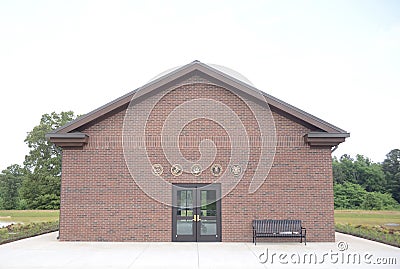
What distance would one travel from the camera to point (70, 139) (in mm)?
14234

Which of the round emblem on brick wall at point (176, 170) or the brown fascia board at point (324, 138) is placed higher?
the brown fascia board at point (324, 138)

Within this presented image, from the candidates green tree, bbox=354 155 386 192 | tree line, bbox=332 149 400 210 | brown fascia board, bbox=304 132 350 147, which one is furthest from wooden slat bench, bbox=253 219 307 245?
green tree, bbox=354 155 386 192

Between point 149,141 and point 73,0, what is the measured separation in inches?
280

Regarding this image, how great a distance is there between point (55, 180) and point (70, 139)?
Answer: 82.8 feet

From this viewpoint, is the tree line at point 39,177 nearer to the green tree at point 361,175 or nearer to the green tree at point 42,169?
the green tree at point 42,169

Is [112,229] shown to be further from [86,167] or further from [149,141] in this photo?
[149,141]

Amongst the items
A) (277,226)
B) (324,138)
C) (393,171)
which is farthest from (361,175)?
(277,226)

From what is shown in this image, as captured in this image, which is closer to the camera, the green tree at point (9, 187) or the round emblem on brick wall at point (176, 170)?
the round emblem on brick wall at point (176, 170)

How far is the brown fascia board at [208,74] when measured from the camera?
1424cm

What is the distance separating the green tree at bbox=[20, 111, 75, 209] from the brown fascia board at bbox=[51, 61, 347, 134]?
25.4 m

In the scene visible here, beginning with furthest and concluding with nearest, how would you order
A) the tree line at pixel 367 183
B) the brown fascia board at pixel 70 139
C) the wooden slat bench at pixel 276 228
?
the tree line at pixel 367 183
the brown fascia board at pixel 70 139
the wooden slat bench at pixel 276 228

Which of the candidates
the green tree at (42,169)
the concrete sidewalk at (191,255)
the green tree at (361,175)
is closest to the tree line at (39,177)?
the green tree at (42,169)

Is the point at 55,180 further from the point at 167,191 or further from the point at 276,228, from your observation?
the point at 276,228

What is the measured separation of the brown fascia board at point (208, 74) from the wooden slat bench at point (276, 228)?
3326 mm
